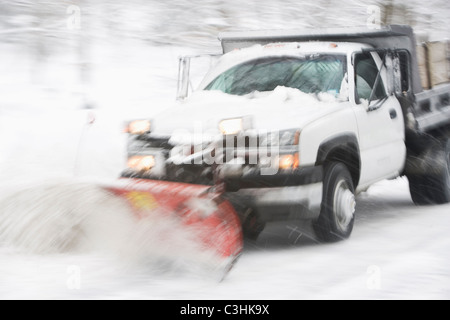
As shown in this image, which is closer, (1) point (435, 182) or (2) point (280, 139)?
(2) point (280, 139)

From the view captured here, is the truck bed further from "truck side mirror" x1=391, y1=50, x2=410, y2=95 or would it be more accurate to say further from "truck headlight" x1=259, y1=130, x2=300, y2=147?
"truck headlight" x1=259, y1=130, x2=300, y2=147

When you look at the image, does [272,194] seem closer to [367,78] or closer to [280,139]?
[280,139]

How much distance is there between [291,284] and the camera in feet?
17.4

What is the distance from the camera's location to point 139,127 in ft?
21.5

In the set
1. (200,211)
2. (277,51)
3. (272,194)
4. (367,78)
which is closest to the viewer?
(200,211)

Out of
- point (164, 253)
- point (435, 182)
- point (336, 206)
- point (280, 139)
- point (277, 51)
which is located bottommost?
point (435, 182)

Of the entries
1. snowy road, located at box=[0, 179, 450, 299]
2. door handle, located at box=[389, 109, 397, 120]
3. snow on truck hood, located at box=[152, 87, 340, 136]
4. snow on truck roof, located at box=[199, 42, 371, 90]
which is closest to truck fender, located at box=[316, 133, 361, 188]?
snow on truck hood, located at box=[152, 87, 340, 136]

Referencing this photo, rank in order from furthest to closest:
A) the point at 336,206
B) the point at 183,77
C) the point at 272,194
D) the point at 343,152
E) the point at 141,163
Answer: the point at 183,77, the point at 343,152, the point at 336,206, the point at 141,163, the point at 272,194

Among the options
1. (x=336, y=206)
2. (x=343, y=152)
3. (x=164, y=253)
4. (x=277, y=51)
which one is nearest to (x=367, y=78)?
(x=277, y=51)

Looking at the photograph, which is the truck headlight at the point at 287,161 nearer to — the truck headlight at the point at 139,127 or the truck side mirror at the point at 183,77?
the truck headlight at the point at 139,127

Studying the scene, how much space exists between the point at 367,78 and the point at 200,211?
9.80 ft

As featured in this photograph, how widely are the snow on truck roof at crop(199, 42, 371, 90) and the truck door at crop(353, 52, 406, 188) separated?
0.21 metres
